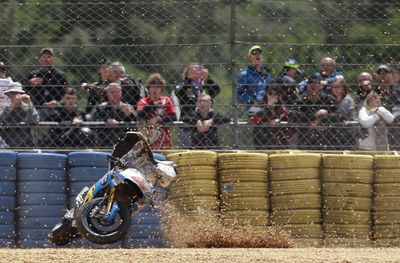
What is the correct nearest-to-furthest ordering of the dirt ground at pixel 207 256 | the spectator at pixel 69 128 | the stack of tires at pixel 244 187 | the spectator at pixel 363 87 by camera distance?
1. the dirt ground at pixel 207 256
2. the stack of tires at pixel 244 187
3. the spectator at pixel 69 128
4. the spectator at pixel 363 87

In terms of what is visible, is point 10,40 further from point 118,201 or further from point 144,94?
point 118,201

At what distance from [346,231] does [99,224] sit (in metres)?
2.99

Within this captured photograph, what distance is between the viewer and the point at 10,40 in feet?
31.8

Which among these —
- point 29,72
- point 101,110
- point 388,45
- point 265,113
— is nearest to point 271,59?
point 265,113

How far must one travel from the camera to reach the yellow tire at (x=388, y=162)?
945 centimetres

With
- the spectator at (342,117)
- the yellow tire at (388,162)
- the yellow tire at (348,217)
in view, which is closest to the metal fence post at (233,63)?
the spectator at (342,117)

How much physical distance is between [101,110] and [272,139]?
184 centimetres

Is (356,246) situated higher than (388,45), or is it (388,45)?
(388,45)

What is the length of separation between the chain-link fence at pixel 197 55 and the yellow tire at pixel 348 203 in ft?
1.83

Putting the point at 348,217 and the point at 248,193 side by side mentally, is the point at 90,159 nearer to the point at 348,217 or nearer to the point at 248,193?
the point at 248,193

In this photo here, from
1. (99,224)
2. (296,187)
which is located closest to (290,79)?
(296,187)

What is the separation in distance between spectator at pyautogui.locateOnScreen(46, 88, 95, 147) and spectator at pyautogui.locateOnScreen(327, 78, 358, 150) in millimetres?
2595

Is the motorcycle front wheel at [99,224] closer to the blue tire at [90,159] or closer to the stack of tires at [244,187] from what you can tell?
the blue tire at [90,159]

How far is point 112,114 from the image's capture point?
9.42 m
